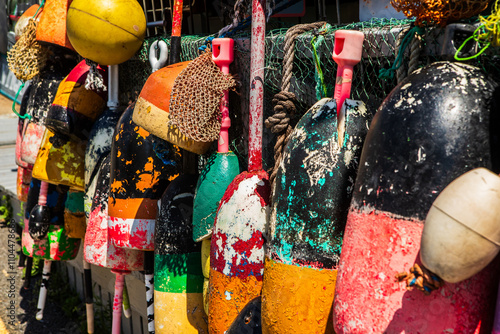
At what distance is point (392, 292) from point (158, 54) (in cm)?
147

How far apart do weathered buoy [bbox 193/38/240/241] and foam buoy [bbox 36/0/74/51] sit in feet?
3.87

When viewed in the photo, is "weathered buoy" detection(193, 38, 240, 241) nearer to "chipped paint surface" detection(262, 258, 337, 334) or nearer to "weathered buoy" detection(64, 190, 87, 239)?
"chipped paint surface" detection(262, 258, 337, 334)

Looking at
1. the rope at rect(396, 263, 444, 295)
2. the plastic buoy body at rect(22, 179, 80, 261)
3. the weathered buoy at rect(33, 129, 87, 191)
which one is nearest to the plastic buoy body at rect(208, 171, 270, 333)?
the rope at rect(396, 263, 444, 295)

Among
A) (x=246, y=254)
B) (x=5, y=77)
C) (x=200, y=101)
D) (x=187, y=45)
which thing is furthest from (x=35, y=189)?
(x=5, y=77)

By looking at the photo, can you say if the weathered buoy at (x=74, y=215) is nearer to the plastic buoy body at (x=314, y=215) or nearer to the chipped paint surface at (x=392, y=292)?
the plastic buoy body at (x=314, y=215)

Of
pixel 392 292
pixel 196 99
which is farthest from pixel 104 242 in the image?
pixel 392 292

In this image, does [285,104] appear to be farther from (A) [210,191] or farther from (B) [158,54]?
(B) [158,54]

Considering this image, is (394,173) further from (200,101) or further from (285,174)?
(200,101)

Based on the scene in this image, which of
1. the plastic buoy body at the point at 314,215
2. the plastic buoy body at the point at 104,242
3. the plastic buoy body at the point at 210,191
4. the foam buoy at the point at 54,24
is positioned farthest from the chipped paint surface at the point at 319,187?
the foam buoy at the point at 54,24

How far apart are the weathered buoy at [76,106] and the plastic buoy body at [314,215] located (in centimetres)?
149

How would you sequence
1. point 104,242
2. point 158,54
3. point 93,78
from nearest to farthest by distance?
1. point 158,54
2. point 104,242
3. point 93,78

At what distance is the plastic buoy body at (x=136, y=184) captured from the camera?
2.03 m

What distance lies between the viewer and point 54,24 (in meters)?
2.64

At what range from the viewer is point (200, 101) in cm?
173
